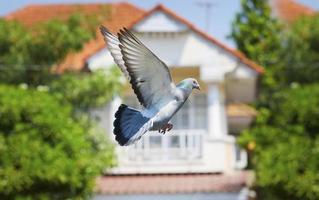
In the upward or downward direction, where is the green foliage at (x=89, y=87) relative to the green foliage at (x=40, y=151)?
upward

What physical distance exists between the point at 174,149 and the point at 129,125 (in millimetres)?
13205

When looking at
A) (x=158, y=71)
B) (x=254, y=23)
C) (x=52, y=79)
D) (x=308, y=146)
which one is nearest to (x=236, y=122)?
(x=254, y=23)

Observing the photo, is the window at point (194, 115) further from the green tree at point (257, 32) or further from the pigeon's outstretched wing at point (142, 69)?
the pigeon's outstretched wing at point (142, 69)

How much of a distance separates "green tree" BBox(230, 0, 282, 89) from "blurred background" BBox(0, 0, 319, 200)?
0.03 meters

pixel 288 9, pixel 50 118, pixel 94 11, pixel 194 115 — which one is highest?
pixel 288 9

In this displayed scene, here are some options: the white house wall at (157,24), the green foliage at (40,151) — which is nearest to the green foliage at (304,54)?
the white house wall at (157,24)

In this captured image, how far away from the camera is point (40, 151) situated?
35.9 feet

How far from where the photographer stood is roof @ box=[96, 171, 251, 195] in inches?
533

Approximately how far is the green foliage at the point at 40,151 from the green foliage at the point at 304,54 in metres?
4.04

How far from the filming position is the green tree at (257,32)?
1648 centimetres

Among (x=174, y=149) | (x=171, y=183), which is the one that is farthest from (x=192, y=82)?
(x=174, y=149)

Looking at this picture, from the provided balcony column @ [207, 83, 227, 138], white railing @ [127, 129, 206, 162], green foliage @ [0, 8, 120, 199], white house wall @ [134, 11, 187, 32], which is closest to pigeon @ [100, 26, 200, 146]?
green foliage @ [0, 8, 120, 199]

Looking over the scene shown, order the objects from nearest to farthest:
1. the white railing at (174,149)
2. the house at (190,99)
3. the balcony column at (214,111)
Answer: the house at (190,99) → the white railing at (174,149) → the balcony column at (214,111)

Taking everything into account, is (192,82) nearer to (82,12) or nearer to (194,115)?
(82,12)
